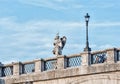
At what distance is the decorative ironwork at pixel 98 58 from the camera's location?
43312mm

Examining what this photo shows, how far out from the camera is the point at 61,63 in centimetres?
4566

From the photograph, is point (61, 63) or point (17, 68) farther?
point (17, 68)

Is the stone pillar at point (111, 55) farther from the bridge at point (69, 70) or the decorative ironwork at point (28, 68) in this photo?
the decorative ironwork at point (28, 68)

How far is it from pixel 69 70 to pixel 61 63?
1.02 metres

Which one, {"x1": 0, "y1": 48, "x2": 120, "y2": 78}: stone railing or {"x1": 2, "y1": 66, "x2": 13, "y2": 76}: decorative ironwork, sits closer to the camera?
{"x1": 0, "y1": 48, "x2": 120, "y2": 78}: stone railing

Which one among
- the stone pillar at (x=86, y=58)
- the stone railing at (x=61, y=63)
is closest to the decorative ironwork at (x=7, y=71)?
the stone railing at (x=61, y=63)

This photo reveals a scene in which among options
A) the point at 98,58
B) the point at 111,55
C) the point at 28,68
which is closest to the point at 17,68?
the point at 28,68

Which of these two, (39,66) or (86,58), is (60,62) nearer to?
(39,66)

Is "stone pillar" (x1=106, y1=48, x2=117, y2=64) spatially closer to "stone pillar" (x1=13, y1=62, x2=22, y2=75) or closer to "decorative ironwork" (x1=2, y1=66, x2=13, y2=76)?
"stone pillar" (x1=13, y1=62, x2=22, y2=75)

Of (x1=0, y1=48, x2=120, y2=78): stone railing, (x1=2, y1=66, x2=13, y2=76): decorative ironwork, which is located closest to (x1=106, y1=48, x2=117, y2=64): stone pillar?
(x1=0, y1=48, x2=120, y2=78): stone railing

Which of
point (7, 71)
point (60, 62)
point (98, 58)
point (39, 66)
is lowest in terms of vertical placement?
point (7, 71)

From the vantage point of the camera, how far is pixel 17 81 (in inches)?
1909

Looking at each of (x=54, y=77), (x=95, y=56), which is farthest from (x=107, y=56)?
(x=54, y=77)

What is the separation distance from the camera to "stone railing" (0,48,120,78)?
140 feet
